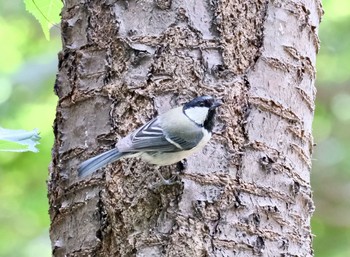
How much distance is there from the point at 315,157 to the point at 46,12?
2499 millimetres

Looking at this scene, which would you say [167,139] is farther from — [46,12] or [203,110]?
[46,12]

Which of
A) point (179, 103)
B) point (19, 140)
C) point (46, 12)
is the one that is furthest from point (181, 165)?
point (46, 12)

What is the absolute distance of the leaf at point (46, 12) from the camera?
204 centimetres

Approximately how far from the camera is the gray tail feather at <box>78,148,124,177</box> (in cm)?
A: 161

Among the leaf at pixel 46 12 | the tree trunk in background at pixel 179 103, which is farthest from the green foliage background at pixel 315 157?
the tree trunk in background at pixel 179 103

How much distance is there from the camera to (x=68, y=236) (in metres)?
1.77

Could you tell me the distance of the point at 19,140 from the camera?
1.55m

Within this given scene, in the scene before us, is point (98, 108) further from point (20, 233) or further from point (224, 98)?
point (20, 233)

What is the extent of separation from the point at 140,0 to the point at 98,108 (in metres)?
0.33

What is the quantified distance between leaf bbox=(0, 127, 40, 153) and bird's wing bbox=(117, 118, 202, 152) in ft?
0.70

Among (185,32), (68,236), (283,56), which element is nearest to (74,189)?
(68,236)

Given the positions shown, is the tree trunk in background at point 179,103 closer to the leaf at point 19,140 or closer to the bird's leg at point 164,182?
the bird's leg at point 164,182

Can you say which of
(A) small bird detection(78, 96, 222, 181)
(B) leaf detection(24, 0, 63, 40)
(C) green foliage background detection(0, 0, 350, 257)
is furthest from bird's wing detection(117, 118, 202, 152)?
(C) green foliage background detection(0, 0, 350, 257)

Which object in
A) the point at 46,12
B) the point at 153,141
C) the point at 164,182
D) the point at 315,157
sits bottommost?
the point at 164,182
